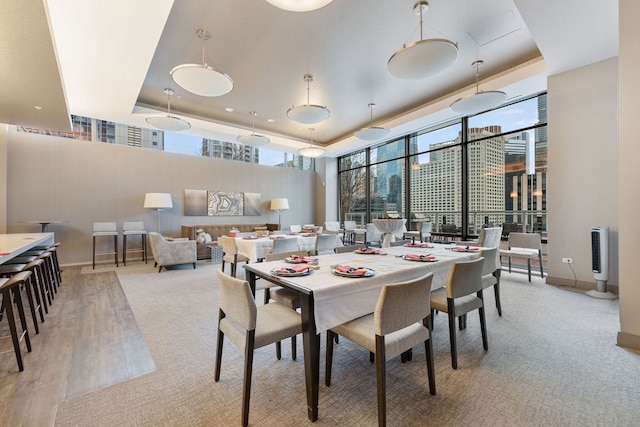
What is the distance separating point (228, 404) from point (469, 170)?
6.35 meters

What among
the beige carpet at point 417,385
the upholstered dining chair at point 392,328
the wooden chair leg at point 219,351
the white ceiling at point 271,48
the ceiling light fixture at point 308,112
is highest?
the white ceiling at point 271,48

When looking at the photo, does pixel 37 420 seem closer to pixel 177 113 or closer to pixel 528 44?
pixel 177 113

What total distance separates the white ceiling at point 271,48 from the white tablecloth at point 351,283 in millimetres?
2833

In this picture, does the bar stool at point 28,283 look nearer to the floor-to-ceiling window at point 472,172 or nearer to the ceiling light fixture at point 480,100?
the ceiling light fixture at point 480,100

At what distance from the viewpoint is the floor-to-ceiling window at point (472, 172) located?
17.2 feet

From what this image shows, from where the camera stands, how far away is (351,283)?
178 cm

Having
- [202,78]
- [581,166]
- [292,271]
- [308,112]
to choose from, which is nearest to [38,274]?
[202,78]

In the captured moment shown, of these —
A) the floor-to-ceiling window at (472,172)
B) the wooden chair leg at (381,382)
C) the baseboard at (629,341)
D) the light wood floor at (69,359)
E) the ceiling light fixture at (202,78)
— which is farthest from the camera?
the floor-to-ceiling window at (472,172)

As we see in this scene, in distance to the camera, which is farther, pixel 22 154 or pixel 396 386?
pixel 22 154

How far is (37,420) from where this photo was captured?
1567 mm

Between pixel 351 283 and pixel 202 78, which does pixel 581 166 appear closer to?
pixel 351 283

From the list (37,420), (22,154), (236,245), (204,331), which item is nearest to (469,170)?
(236,245)

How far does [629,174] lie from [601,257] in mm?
1762

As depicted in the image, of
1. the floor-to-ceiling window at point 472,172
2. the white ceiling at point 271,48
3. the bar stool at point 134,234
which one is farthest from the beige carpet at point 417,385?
the bar stool at point 134,234
